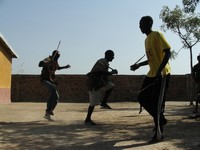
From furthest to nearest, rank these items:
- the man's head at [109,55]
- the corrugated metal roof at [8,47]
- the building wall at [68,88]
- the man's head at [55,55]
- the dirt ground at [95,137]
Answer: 1. the building wall at [68,88]
2. the corrugated metal roof at [8,47]
3. the man's head at [55,55]
4. the man's head at [109,55]
5. the dirt ground at [95,137]

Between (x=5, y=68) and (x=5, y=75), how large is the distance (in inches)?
14.3

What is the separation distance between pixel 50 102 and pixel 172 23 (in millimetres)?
13419

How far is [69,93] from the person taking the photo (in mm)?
25281

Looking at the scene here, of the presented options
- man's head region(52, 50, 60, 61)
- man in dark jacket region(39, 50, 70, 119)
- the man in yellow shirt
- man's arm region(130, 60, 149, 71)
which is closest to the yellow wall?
man's head region(52, 50, 60, 61)

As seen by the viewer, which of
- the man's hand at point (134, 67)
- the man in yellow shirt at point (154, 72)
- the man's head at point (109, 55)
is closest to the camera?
the man in yellow shirt at point (154, 72)

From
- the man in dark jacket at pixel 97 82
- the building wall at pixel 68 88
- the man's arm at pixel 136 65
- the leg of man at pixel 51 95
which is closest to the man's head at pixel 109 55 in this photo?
the man in dark jacket at pixel 97 82

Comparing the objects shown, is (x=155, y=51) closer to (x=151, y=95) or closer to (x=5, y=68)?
(x=151, y=95)

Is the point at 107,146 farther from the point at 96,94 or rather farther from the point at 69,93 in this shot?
the point at 69,93

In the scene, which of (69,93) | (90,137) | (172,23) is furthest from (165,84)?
(69,93)

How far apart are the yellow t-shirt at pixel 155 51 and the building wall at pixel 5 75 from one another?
14383 millimetres

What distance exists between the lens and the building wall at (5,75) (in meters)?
19.5

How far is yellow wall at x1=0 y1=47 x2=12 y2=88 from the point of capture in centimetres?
1956

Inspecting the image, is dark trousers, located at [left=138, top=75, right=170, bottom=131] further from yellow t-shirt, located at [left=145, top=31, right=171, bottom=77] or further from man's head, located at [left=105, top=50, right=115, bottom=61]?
man's head, located at [left=105, top=50, right=115, bottom=61]

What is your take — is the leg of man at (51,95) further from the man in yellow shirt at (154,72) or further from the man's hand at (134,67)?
the man in yellow shirt at (154,72)
